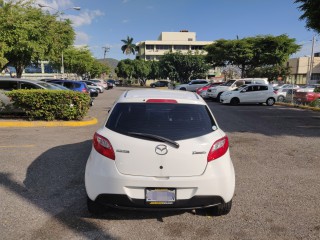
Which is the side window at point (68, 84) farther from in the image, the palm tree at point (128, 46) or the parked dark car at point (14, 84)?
the palm tree at point (128, 46)

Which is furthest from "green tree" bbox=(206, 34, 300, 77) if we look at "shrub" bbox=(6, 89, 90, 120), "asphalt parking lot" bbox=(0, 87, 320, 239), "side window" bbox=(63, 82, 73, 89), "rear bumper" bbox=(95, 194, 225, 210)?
"rear bumper" bbox=(95, 194, 225, 210)

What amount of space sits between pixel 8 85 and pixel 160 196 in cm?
1070

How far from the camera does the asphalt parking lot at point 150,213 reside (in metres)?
3.58

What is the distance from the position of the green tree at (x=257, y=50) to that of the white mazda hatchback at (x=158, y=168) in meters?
35.9

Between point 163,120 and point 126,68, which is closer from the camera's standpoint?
point 163,120

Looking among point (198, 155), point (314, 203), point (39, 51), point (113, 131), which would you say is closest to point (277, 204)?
point (314, 203)

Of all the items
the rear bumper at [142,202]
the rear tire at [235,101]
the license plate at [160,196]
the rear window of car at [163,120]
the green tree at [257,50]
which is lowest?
the rear tire at [235,101]

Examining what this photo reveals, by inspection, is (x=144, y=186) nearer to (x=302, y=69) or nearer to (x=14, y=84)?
(x=14, y=84)

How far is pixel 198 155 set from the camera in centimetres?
341

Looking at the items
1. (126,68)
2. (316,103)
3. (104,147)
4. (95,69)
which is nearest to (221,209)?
(104,147)

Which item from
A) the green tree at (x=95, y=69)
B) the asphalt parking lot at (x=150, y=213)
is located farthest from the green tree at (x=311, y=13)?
the green tree at (x=95, y=69)

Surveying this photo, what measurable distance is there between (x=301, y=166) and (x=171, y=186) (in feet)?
13.3

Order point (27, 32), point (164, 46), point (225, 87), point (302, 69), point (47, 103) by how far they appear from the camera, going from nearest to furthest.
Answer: point (47, 103), point (27, 32), point (225, 87), point (302, 69), point (164, 46)

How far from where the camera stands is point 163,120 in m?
3.70
